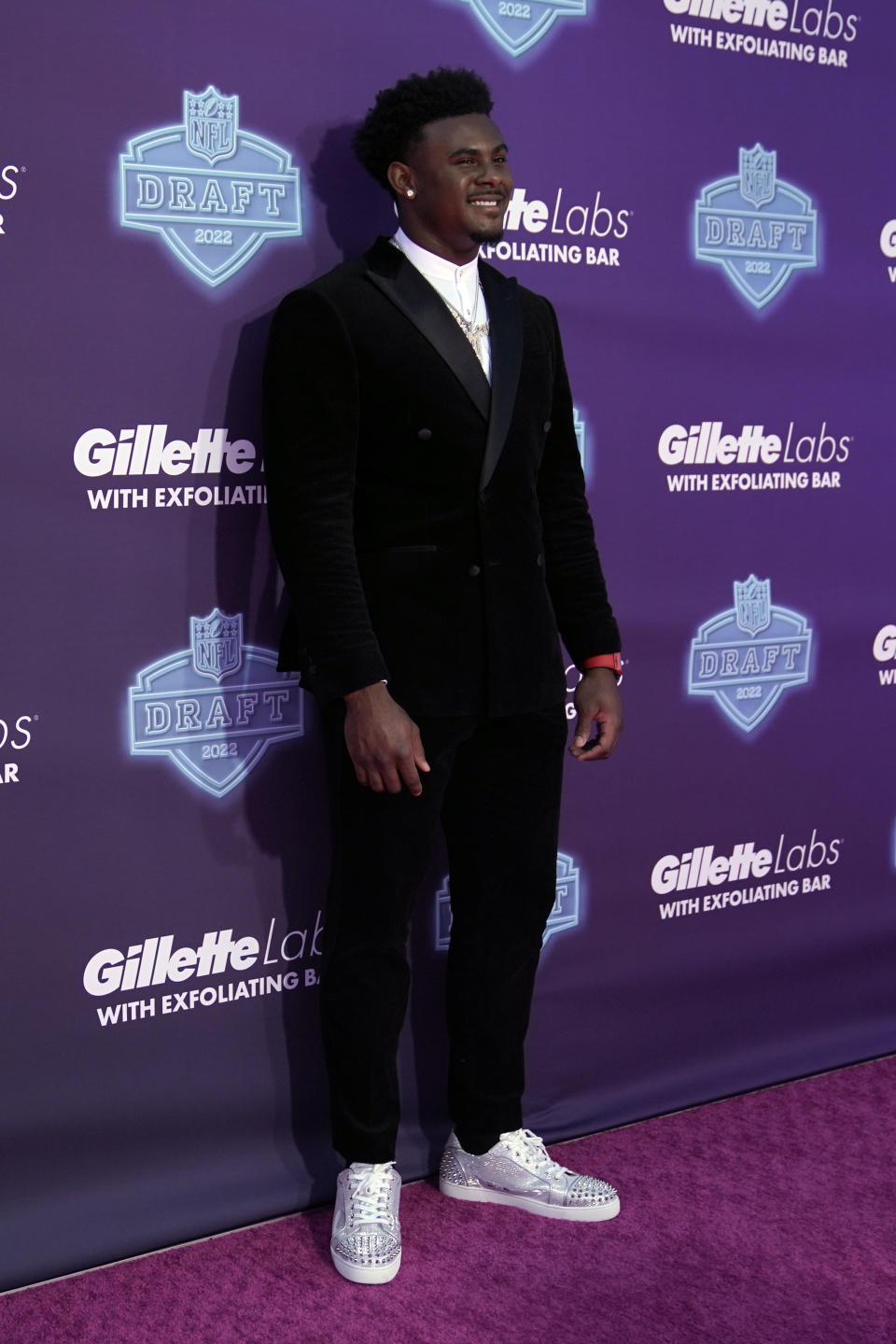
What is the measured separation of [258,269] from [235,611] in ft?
1.71

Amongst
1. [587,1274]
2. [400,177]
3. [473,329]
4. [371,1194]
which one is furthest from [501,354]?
[587,1274]

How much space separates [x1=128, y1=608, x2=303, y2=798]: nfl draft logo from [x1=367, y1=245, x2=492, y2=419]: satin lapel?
53 centimetres

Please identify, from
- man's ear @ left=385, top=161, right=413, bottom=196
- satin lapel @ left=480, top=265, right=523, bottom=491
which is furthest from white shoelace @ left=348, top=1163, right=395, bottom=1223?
man's ear @ left=385, top=161, right=413, bottom=196

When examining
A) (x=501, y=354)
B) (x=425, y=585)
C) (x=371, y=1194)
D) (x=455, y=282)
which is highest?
(x=455, y=282)

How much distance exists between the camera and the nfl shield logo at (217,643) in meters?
2.24

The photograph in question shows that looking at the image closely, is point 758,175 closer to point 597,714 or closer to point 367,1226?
point 597,714

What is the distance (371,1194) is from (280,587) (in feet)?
3.07

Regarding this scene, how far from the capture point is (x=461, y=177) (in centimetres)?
202

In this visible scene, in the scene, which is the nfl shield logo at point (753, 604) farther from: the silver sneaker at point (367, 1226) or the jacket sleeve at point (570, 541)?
the silver sneaker at point (367, 1226)

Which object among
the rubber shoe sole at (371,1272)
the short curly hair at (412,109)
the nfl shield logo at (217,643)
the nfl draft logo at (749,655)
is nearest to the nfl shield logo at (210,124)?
the short curly hair at (412,109)

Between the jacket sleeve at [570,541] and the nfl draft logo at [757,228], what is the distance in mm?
517

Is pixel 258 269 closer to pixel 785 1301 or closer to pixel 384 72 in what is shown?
pixel 384 72

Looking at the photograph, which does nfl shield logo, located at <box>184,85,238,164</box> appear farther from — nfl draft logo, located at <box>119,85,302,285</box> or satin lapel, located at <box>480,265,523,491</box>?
satin lapel, located at <box>480,265,523,491</box>

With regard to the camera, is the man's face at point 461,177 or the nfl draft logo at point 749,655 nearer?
the man's face at point 461,177
